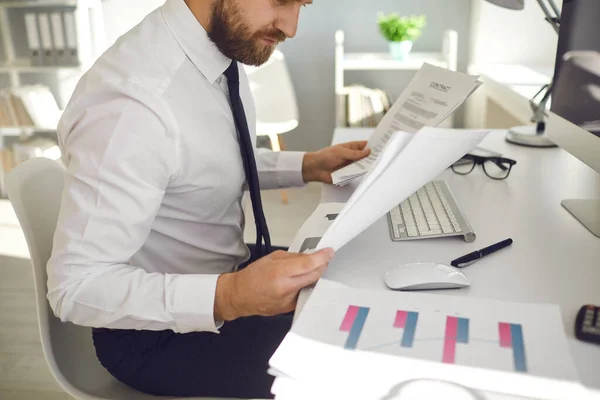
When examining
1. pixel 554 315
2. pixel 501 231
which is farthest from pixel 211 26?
pixel 554 315

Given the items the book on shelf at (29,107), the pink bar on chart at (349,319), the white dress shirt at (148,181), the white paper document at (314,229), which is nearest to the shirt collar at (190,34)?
the white dress shirt at (148,181)

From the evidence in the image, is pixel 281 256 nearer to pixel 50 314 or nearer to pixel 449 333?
pixel 449 333

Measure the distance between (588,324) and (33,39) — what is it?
305 centimetres

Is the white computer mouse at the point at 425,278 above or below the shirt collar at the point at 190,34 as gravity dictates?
below

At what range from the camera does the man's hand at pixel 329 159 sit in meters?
1.29

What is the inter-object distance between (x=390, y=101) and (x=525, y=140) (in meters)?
1.66

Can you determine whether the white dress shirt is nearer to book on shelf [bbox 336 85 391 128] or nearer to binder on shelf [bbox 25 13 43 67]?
book on shelf [bbox 336 85 391 128]

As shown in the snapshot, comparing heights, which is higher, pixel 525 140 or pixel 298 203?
pixel 525 140

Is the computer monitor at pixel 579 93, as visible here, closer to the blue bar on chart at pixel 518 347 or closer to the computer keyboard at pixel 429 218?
the computer keyboard at pixel 429 218

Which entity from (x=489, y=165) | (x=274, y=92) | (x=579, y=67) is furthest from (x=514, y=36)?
(x=579, y=67)

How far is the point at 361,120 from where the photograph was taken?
3027 millimetres

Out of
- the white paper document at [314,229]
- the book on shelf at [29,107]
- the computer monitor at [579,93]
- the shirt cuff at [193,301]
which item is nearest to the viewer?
the shirt cuff at [193,301]

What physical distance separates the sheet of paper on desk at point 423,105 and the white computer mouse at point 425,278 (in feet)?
1.16

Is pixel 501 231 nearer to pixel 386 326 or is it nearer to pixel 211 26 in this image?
pixel 386 326
